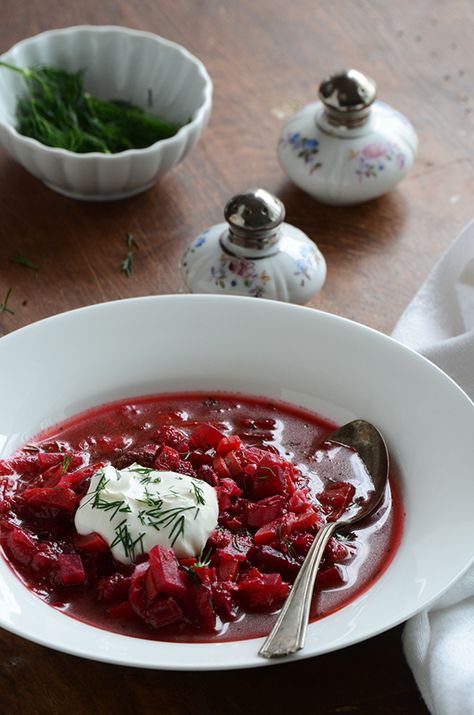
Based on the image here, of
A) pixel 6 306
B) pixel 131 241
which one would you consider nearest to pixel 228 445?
pixel 6 306

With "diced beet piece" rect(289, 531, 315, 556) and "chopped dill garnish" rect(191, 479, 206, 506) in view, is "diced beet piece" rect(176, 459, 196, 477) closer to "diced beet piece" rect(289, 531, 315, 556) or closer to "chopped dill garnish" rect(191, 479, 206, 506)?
"chopped dill garnish" rect(191, 479, 206, 506)

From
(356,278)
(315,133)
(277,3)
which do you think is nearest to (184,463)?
(356,278)

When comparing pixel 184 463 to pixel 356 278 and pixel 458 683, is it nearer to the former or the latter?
pixel 458 683

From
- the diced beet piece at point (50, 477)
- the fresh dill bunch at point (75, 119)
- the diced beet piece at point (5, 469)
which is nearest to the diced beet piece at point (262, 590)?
the diced beet piece at point (50, 477)

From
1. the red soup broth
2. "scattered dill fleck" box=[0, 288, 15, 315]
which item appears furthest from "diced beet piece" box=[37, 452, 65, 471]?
"scattered dill fleck" box=[0, 288, 15, 315]

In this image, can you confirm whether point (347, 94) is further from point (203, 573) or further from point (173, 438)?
point (203, 573)

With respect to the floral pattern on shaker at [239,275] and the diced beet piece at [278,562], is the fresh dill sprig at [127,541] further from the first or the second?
the floral pattern on shaker at [239,275]

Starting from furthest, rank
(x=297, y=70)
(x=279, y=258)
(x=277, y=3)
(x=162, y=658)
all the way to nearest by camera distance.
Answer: (x=277, y=3)
(x=297, y=70)
(x=279, y=258)
(x=162, y=658)
